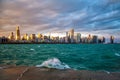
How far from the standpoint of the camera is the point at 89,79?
2529 millimetres

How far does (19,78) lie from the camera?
254 cm

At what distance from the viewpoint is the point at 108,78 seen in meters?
2.62

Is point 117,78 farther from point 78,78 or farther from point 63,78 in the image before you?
point 63,78

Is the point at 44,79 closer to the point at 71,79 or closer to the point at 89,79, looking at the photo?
the point at 71,79

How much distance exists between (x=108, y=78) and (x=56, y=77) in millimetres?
920

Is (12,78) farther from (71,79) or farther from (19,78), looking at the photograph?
(71,79)

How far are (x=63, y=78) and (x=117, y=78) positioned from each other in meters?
0.96

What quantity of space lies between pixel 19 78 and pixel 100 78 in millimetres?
1414

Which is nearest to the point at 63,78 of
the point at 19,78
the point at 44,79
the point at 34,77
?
the point at 44,79

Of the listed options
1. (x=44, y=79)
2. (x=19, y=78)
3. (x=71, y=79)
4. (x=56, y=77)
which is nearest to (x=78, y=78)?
(x=71, y=79)

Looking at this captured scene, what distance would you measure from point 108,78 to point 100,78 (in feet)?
0.46

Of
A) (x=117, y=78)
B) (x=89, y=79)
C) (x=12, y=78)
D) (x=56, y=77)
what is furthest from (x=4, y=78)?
(x=117, y=78)

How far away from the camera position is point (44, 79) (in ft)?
8.26

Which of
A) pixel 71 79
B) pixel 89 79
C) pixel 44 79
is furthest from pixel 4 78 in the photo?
pixel 89 79
